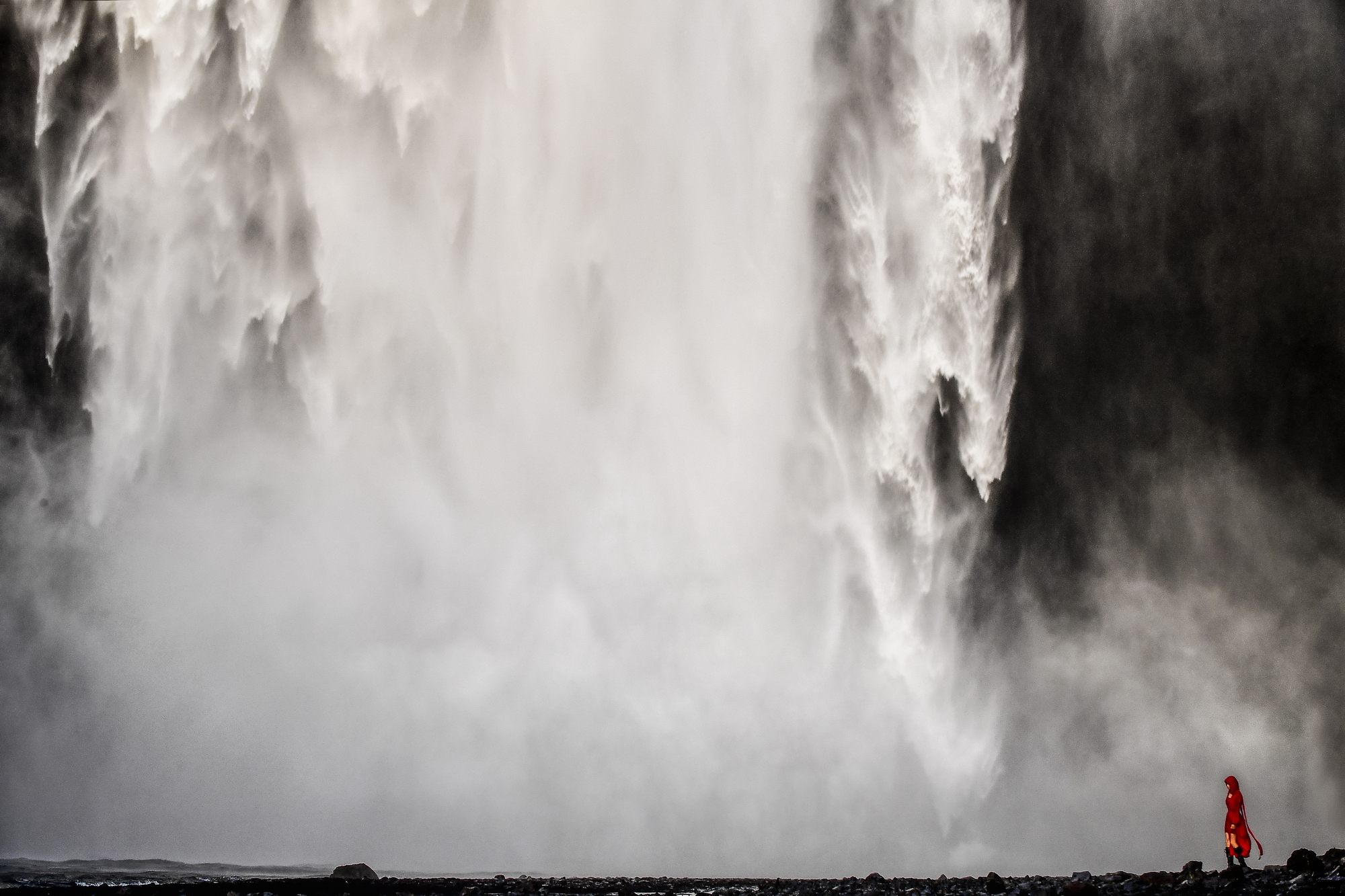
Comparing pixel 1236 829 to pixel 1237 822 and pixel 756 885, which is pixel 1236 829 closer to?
pixel 1237 822

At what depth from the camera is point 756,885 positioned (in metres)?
41.8

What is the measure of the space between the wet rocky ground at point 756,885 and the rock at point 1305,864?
0.10 ft

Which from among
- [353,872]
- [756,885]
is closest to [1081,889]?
[756,885]

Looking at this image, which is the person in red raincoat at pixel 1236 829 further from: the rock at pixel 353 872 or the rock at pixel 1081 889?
the rock at pixel 353 872

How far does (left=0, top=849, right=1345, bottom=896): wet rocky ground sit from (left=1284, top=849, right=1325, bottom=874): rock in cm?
3

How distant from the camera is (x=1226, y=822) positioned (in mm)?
28000

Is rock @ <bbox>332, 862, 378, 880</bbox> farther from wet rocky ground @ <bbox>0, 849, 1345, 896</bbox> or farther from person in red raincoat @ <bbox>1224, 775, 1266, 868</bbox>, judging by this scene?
person in red raincoat @ <bbox>1224, 775, 1266, 868</bbox>

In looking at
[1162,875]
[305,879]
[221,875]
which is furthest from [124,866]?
[1162,875]

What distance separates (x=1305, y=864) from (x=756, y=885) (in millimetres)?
22201

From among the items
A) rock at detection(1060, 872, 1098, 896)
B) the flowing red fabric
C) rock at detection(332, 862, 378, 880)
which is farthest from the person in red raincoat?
rock at detection(332, 862, 378, 880)

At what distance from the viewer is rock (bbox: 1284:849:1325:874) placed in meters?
24.4

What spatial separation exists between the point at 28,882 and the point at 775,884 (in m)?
27.1

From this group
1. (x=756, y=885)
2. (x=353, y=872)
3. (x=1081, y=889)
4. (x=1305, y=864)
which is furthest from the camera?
(x=353, y=872)

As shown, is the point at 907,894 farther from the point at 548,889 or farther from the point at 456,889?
the point at 456,889
